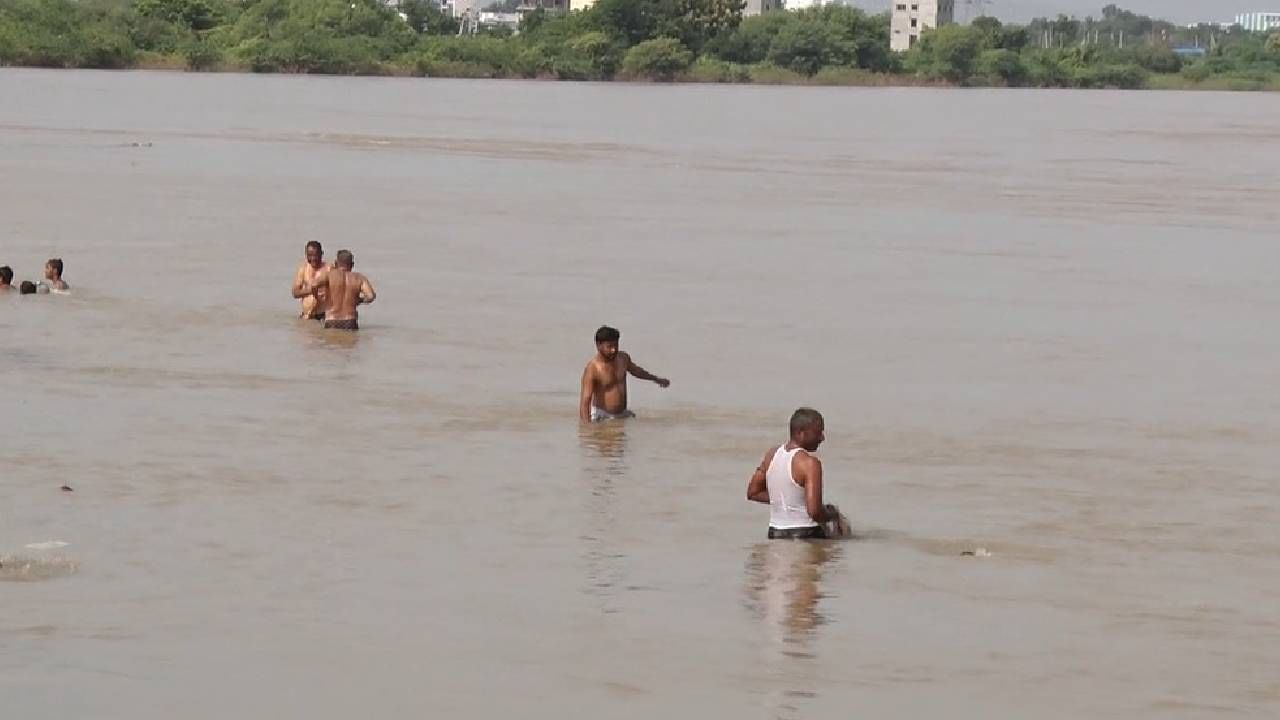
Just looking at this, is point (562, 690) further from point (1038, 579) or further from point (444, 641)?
point (1038, 579)

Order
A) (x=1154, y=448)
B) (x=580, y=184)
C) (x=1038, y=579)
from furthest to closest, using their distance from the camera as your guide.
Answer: (x=580, y=184) < (x=1154, y=448) < (x=1038, y=579)

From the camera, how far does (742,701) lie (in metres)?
8.71

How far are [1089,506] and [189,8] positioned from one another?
352ft

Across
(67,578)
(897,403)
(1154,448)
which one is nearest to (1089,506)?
(1154,448)

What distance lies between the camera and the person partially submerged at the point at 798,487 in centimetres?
1070

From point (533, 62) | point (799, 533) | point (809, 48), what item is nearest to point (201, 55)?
point (533, 62)

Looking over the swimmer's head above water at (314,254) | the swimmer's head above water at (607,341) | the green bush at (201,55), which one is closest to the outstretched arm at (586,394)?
the swimmer's head above water at (607,341)

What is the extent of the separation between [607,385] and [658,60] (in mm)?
111025

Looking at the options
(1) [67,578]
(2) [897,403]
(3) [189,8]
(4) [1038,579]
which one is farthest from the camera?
(3) [189,8]

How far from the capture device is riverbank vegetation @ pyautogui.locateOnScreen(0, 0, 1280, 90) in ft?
367

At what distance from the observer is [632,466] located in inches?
537

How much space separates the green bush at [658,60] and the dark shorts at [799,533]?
373ft

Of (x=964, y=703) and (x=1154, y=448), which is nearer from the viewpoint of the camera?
(x=964, y=703)

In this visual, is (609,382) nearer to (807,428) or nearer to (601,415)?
(601,415)
